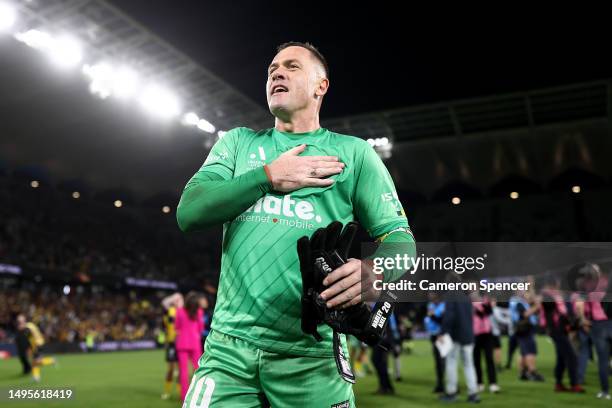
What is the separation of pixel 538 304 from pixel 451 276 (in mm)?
11051

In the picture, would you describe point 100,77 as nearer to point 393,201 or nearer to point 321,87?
point 321,87

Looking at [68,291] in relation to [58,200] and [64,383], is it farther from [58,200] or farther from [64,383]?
[64,383]

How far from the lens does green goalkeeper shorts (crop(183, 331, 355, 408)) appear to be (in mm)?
2227

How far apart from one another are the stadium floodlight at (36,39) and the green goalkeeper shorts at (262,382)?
19924mm

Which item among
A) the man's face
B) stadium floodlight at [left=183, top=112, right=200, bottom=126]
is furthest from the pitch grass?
stadium floodlight at [left=183, top=112, right=200, bottom=126]

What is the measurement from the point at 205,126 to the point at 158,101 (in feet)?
13.8

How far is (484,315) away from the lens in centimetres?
1240

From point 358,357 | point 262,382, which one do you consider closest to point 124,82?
point 358,357

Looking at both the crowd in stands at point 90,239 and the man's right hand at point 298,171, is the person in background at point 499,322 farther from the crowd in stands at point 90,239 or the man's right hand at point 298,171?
the crowd in stands at point 90,239

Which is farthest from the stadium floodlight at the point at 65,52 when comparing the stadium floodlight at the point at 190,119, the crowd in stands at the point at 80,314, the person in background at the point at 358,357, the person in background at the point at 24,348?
the person in background at the point at 358,357

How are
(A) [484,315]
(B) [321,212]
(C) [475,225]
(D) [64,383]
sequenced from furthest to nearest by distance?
(C) [475,225] → (D) [64,383] → (A) [484,315] → (B) [321,212]

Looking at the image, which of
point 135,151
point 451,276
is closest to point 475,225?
point 135,151

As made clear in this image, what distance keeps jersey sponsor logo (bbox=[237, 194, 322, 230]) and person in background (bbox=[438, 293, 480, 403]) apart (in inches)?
337

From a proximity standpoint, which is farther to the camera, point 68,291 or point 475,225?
point 475,225
